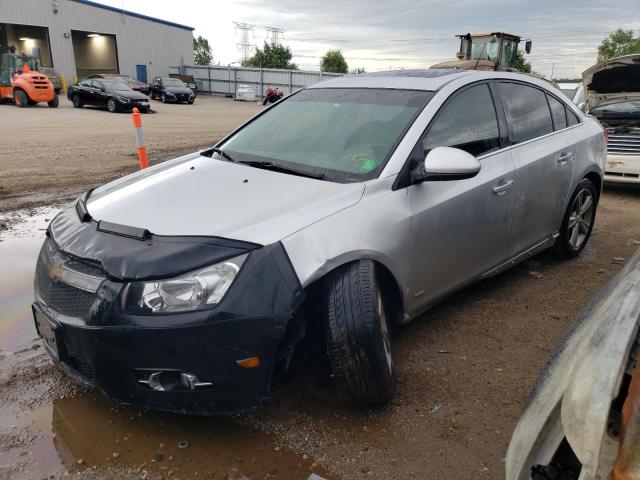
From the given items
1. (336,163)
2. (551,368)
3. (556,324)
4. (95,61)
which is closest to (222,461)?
(551,368)

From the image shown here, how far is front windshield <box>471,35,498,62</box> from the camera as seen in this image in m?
17.3

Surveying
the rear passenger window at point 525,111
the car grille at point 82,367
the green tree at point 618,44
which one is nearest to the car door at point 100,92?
the rear passenger window at point 525,111

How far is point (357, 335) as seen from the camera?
2447 mm

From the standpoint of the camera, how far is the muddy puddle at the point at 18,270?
11.6ft

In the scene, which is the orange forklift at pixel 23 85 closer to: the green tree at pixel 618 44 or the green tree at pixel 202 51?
the green tree at pixel 618 44

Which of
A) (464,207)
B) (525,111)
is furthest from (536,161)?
(464,207)

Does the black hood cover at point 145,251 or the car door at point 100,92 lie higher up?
the black hood cover at point 145,251

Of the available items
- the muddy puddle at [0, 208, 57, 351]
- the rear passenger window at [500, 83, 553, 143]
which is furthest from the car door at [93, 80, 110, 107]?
the rear passenger window at [500, 83, 553, 143]

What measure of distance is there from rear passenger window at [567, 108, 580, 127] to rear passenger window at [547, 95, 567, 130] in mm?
68

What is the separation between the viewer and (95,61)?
147 ft

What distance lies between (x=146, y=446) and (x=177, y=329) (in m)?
0.71

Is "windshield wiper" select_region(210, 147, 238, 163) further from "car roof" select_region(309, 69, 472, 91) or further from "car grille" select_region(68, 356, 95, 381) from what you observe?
"car grille" select_region(68, 356, 95, 381)

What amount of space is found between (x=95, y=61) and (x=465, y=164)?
48.5 metres

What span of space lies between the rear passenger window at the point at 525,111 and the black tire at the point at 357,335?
6.58 feet
